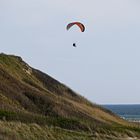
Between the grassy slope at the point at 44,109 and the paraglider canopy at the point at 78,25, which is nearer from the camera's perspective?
the grassy slope at the point at 44,109

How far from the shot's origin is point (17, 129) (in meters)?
34.0

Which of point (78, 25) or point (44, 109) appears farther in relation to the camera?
point (44, 109)

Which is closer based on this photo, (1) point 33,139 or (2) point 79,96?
(1) point 33,139

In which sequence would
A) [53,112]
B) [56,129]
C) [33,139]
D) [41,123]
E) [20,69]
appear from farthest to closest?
1. [20,69]
2. [53,112]
3. [41,123]
4. [56,129]
5. [33,139]

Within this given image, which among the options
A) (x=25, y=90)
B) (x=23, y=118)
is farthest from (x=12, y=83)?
(x=23, y=118)

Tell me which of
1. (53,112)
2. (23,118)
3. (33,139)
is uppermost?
(53,112)

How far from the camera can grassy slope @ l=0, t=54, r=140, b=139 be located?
38.5 metres

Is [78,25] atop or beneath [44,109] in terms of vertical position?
atop

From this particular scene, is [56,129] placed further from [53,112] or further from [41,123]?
[53,112]

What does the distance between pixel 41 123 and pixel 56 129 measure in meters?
2.82

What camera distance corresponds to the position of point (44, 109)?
202ft

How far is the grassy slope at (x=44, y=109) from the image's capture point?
3850 cm

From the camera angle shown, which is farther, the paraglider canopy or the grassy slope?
the paraglider canopy

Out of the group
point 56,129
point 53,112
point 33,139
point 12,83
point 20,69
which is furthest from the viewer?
point 20,69
